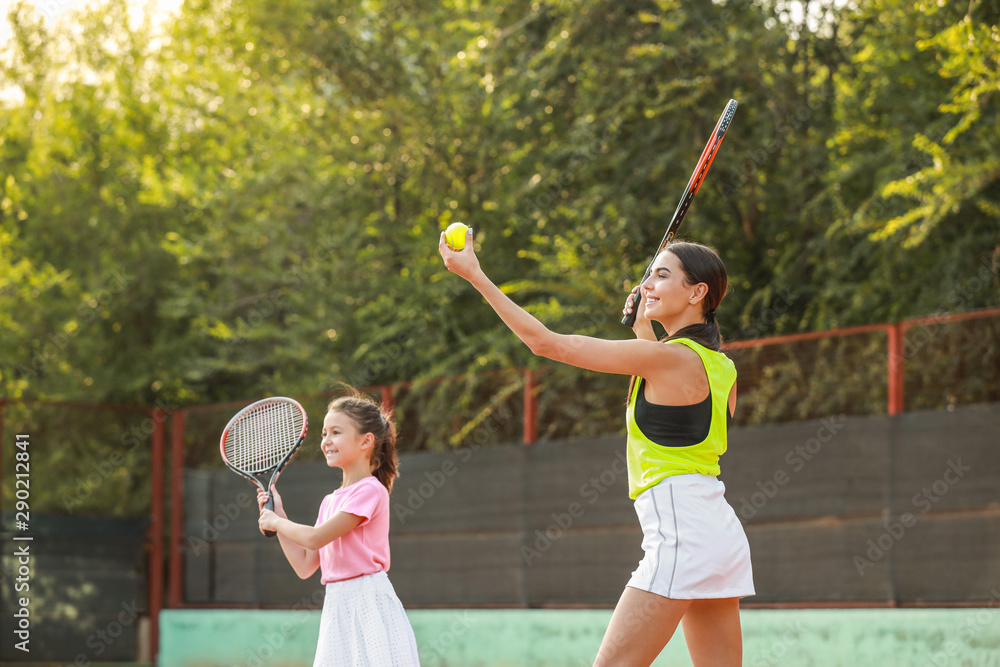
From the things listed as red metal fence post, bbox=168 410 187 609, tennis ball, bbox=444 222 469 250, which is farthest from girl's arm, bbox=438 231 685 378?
red metal fence post, bbox=168 410 187 609

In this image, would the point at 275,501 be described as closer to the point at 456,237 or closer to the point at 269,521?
the point at 269,521

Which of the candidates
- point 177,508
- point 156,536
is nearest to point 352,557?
point 177,508

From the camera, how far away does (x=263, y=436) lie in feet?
16.1

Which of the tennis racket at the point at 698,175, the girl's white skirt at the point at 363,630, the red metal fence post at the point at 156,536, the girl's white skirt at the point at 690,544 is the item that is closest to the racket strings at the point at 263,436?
the girl's white skirt at the point at 363,630

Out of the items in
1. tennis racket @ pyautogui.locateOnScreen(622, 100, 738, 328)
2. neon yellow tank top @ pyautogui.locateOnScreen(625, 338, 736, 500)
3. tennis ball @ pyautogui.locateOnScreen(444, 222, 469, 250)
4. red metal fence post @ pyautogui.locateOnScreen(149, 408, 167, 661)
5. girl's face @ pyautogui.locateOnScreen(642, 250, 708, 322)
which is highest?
tennis racket @ pyautogui.locateOnScreen(622, 100, 738, 328)

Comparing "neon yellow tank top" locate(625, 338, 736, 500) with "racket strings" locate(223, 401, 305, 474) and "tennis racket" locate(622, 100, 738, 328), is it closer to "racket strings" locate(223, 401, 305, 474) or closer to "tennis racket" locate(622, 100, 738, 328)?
"tennis racket" locate(622, 100, 738, 328)

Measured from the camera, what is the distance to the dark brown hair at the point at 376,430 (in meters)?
4.61

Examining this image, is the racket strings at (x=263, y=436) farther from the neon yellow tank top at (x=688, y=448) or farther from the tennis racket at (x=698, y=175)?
the neon yellow tank top at (x=688, y=448)

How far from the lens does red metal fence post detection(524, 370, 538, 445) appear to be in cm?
936

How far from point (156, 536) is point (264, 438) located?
7678 millimetres

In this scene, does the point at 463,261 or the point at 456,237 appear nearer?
the point at 463,261

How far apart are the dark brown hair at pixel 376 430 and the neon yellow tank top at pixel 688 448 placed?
61.1 inches

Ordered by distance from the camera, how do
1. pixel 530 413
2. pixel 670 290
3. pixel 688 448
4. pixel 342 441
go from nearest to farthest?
pixel 688 448, pixel 670 290, pixel 342 441, pixel 530 413

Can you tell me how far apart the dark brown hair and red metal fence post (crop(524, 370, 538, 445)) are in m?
4.60
